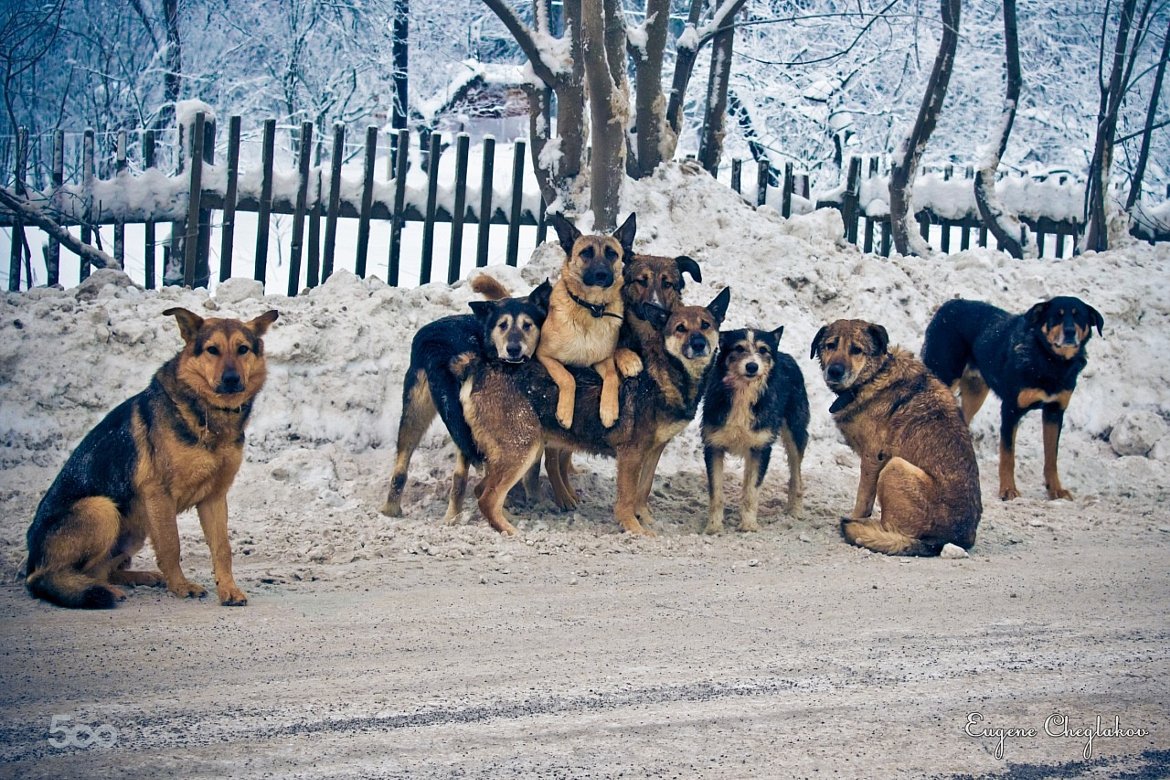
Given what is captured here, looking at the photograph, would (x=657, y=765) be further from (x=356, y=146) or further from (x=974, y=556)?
(x=356, y=146)

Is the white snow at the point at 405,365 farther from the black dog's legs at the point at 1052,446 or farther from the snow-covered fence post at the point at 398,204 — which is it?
the snow-covered fence post at the point at 398,204

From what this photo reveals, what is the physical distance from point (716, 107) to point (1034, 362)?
22.9ft

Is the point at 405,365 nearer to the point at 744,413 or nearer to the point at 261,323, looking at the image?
the point at 744,413

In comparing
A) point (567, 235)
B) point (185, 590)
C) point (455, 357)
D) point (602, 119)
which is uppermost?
point (602, 119)

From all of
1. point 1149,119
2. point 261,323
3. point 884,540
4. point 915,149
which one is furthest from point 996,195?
point 261,323

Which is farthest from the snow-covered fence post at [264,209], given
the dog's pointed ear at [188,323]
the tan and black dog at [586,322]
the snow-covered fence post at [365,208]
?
the dog's pointed ear at [188,323]

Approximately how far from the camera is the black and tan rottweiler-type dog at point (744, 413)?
8.66 m

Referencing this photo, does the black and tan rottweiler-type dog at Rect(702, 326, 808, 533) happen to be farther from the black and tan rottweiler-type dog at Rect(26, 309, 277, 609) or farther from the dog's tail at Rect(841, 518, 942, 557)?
the black and tan rottweiler-type dog at Rect(26, 309, 277, 609)

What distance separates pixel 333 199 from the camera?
1295 centimetres

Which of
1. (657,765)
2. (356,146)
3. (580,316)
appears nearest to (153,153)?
(580,316)

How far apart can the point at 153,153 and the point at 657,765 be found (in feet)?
39.7

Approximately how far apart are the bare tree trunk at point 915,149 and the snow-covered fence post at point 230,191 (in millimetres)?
8800

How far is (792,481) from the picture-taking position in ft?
30.5

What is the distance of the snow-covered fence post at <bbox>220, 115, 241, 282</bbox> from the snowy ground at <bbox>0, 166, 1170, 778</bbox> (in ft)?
5.67
